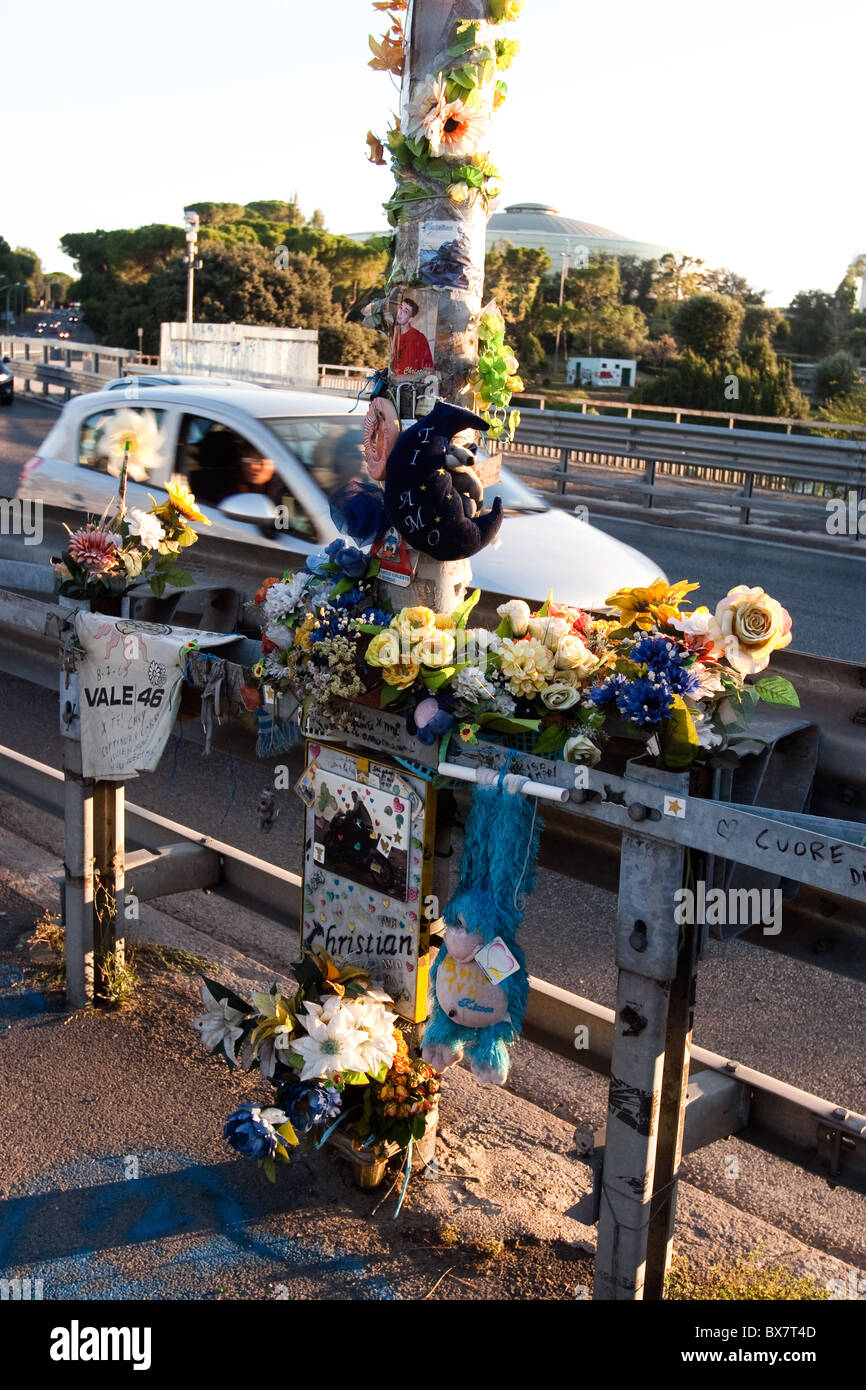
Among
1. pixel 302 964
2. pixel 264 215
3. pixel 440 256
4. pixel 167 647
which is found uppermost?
pixel 264 215

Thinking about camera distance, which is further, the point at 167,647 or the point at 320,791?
the point at 167,647

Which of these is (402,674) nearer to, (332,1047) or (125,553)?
(332,1047)

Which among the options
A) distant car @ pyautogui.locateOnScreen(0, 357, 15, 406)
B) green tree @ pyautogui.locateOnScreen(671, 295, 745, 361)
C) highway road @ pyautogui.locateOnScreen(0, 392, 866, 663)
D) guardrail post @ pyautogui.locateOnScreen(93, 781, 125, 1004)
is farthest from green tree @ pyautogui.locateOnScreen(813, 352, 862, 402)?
guardrail post @ pyautogui.locateOnScreen(93, 781, 125, 1004)

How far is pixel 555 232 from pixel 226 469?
13859 centimetres

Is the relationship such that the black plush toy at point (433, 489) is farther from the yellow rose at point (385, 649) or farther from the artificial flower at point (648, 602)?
the artificial flower at point (648, 602)

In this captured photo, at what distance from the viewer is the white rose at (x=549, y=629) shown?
136 inches

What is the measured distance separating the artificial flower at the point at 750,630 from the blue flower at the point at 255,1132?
193cm

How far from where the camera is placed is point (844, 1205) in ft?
14.3

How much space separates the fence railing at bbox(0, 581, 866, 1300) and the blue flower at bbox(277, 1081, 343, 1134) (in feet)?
2.39

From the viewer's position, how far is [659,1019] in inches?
129

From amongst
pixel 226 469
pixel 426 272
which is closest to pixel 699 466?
pixel 226 469

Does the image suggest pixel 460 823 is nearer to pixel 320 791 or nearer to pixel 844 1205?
pixel 320 791
